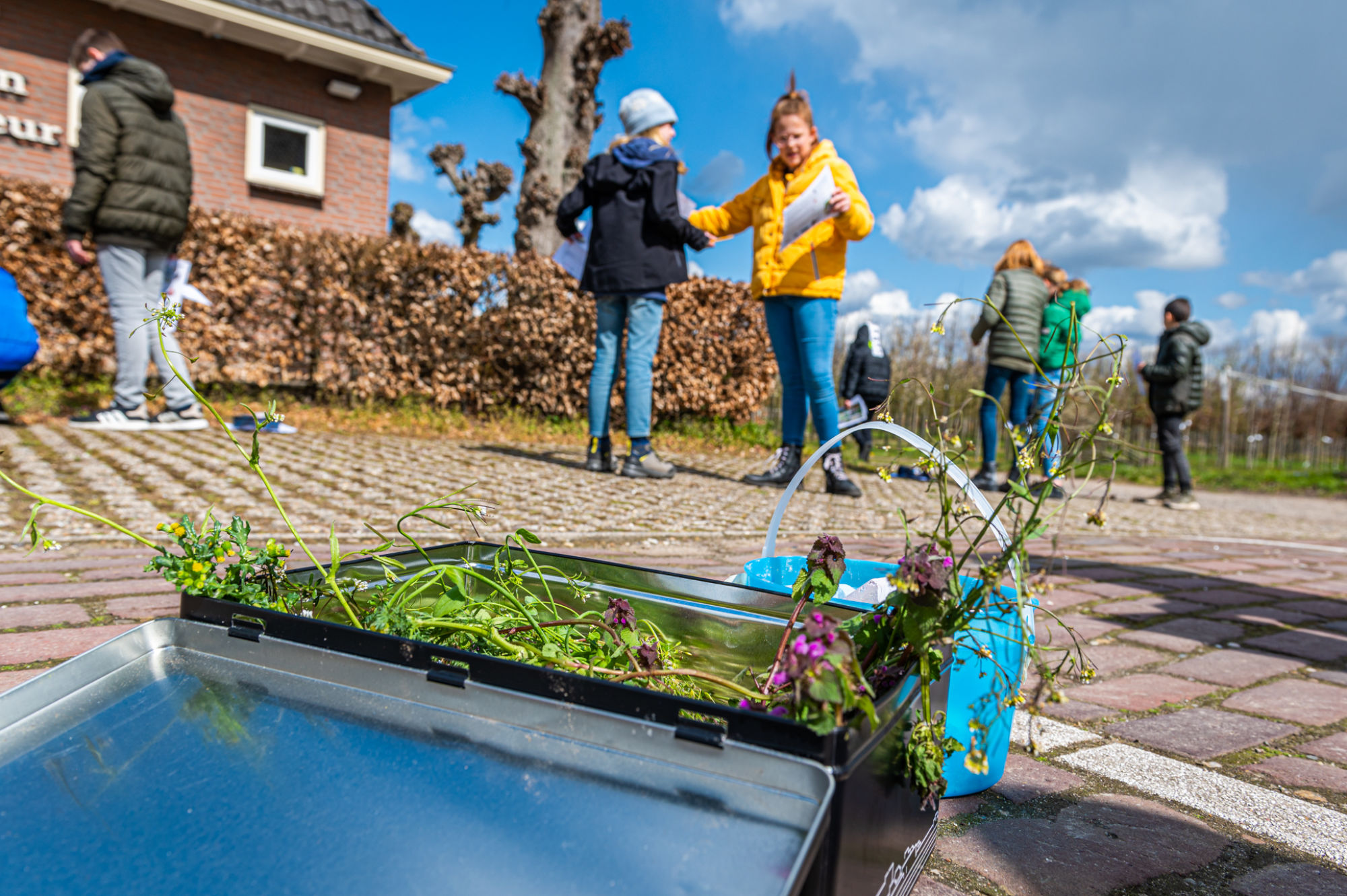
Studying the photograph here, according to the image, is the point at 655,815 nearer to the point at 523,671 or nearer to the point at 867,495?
the point at 523,671

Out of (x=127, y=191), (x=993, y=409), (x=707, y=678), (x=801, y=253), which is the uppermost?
(x=127, y=191)

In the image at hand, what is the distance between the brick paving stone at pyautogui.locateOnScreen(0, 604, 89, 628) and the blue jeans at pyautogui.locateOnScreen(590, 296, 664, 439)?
3456 millimetres

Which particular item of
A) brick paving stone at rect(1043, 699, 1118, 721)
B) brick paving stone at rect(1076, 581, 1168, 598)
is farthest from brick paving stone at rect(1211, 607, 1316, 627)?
brick paving stone at rect(1043, 699, 1118, 721)

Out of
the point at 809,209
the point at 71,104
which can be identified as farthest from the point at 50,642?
the point at 71,104

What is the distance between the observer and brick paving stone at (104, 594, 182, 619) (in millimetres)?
2160

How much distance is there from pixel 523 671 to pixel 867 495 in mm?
5154

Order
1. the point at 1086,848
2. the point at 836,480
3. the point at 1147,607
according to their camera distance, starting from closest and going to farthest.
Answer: the point at 1086,848 → the point at 1147,607 → the point at 836,480

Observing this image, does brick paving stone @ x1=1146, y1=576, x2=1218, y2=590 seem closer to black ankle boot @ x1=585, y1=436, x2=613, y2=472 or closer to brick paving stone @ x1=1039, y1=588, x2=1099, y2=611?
brick paving stone @ x1=1039, y1=588, x2=1099, y2=611

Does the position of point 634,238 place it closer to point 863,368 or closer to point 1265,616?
point 1265,616

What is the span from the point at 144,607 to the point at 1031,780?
2206 mm

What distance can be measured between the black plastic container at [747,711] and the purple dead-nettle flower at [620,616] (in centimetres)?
15

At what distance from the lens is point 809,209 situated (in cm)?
463

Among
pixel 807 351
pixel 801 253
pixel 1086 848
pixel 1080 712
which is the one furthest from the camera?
pixel 807 351

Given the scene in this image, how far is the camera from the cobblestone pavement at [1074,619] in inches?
53.3
